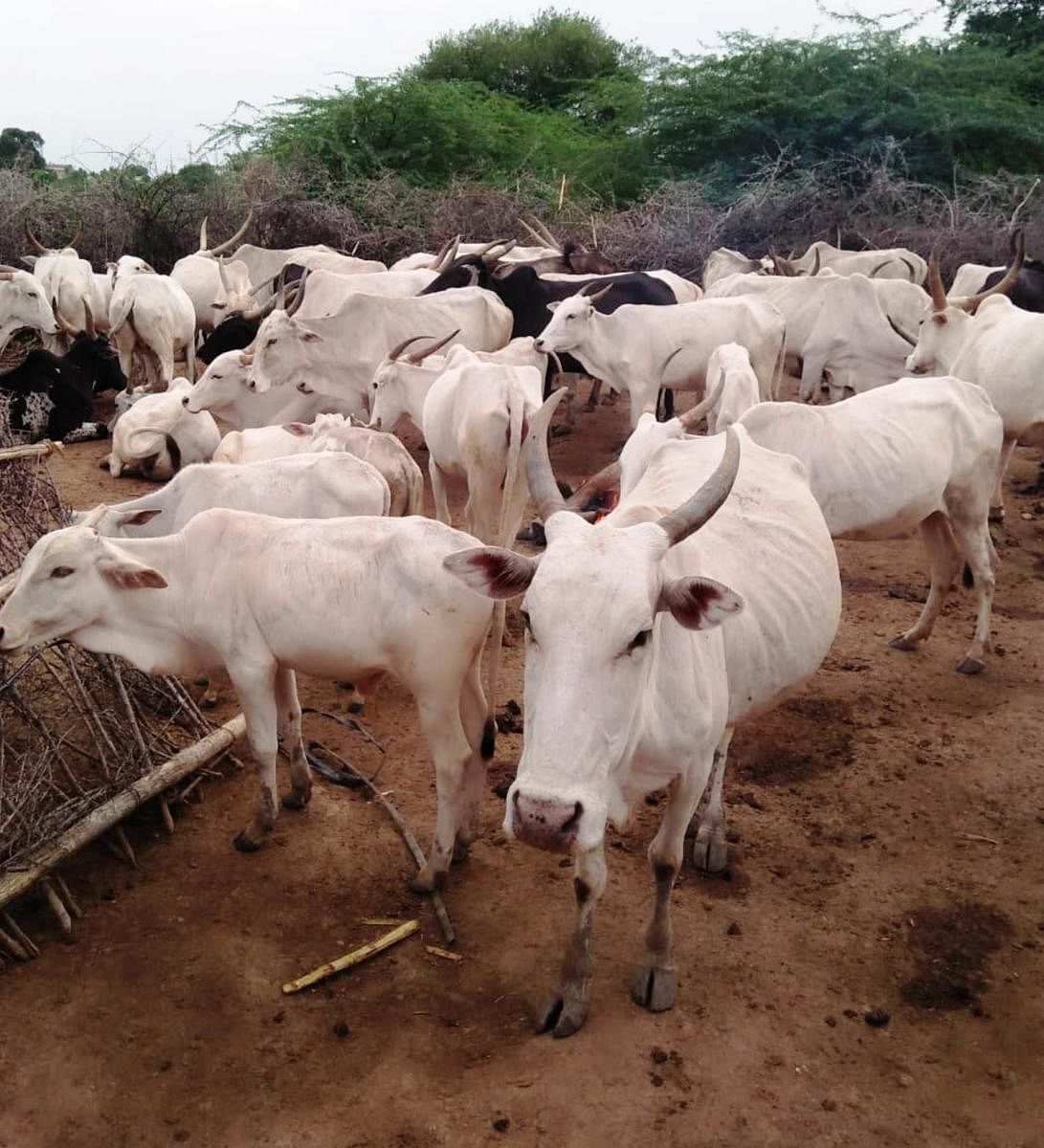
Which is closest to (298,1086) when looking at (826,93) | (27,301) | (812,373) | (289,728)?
(289,728)

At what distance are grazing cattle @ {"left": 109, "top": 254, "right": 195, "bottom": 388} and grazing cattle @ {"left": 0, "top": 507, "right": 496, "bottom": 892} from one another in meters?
6.92

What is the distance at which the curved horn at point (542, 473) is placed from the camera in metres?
3.27

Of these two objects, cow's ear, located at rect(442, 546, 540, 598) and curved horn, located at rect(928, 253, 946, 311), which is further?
curved horn, located at rect(928, 253, 946, 311)

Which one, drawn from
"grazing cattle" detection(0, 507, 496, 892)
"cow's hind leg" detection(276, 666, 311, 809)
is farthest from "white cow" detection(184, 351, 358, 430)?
"cow's hind leg" detection(276, 666, 311, 809)

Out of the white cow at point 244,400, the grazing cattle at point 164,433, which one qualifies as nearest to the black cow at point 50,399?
the grazing cattle at point 164,433

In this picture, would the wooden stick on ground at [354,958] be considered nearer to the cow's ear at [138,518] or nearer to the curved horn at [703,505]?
the curved horn at [703,505]

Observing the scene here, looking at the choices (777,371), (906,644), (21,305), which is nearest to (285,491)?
(906,644)

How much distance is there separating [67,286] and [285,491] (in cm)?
897

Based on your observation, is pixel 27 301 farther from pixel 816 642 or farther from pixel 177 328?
pixel 816 642

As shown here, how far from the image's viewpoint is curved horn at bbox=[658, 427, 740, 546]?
2.99 meters

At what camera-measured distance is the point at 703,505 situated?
3010 millimetres

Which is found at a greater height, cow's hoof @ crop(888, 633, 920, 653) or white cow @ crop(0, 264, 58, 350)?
white cow @ crop(0, 264, 58, 350)

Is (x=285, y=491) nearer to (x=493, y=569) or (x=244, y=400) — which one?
(x=493, y=569)

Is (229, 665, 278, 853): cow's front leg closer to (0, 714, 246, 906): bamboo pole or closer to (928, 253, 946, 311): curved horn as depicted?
(0, 714, 246, 906): bamboo pole
